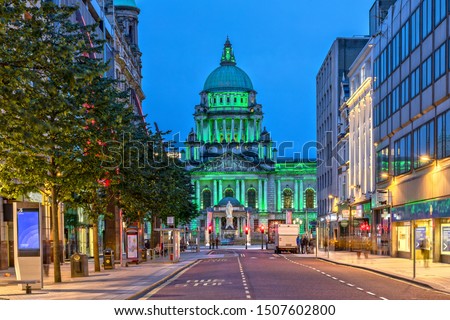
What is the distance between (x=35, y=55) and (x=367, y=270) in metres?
30.6

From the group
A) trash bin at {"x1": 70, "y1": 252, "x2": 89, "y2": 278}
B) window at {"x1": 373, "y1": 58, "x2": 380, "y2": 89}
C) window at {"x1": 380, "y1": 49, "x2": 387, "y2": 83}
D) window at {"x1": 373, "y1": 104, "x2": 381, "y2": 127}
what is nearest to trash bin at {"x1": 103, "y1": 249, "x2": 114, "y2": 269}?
trash bin at {"x1": 70, "y1": 252, "x2": 89, "y2": 278}

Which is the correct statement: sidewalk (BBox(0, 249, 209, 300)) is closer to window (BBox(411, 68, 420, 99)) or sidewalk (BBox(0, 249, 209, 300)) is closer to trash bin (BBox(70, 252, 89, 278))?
trash bin (BBox(70, 252, 89, 278))

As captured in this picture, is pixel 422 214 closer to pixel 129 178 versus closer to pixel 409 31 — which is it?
pixel 409 31

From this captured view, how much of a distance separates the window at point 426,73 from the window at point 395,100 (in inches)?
350

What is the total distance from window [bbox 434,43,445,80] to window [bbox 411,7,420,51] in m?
5.81

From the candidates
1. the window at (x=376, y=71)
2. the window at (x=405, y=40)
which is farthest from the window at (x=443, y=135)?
the window at (x=376, y=71)

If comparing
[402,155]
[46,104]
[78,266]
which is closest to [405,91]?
[402,155]

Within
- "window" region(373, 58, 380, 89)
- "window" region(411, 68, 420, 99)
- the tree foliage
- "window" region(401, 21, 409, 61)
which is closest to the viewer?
the tree foliage

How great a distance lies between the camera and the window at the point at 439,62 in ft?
165

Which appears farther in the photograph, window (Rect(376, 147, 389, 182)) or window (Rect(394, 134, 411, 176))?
window (Rect(376, 147, 389, 182))

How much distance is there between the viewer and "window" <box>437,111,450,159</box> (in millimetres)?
50119

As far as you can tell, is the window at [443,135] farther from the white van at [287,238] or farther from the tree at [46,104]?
the white van at [287,238]

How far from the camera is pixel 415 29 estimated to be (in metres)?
58.6

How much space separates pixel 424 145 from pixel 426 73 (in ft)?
15.4
